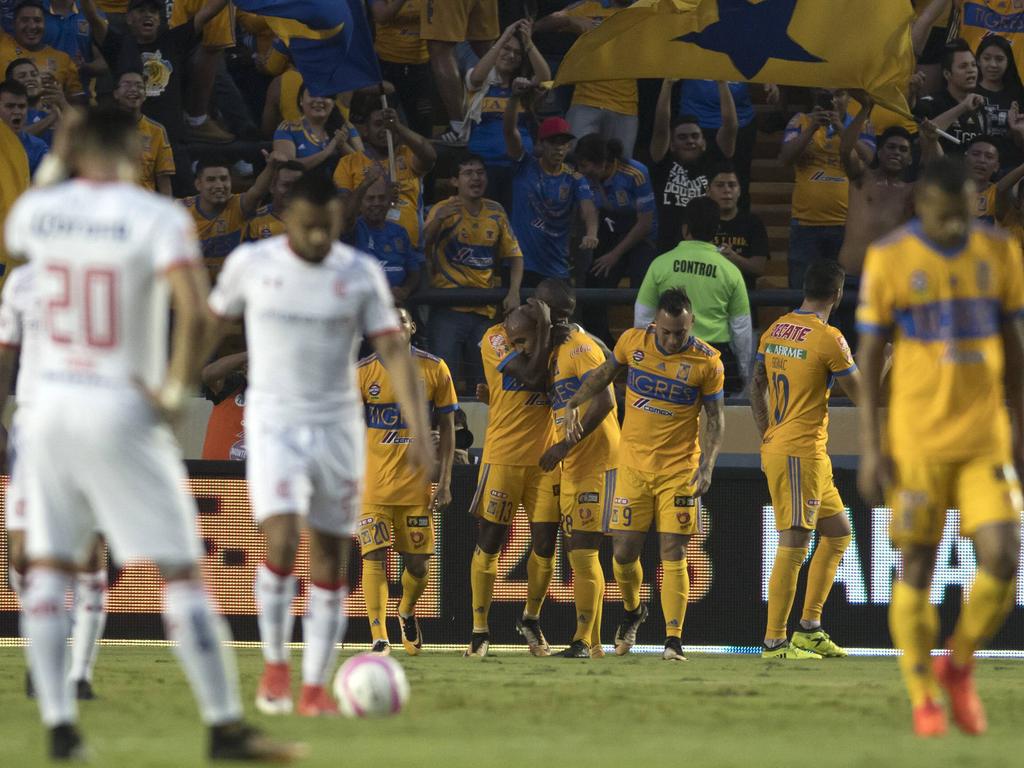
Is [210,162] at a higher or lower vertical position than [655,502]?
higher

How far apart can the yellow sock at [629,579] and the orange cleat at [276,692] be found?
17.3 feet

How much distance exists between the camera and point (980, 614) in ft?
24.7

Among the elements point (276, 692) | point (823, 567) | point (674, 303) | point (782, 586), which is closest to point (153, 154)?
point (674, 303)

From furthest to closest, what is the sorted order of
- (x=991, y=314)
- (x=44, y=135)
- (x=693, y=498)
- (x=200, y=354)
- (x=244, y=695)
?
1. (x=44, y=135)
2. (x=693, y=498)
3. (x=244, y=695)
4. (x=991, y=314)
5. (x=200, y=354)

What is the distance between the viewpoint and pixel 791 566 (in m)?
12.9

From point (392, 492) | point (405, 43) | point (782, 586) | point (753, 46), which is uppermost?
point (405, 43)

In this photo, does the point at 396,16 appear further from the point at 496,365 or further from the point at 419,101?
the point at 496,365

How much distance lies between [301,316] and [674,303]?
5134mm

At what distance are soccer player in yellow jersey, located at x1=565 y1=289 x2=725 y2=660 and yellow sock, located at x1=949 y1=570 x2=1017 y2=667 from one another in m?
5.24

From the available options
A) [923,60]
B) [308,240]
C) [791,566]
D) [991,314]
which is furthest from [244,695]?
[923,60]

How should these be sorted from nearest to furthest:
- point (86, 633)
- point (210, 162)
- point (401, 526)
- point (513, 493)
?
point (86, 633) < point (401, 526) < point (513, 493) < point (210, 162)

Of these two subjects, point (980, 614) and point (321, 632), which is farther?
point (321, 632)

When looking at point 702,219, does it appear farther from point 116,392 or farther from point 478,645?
point 116,392

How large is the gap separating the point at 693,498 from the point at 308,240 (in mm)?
5541
